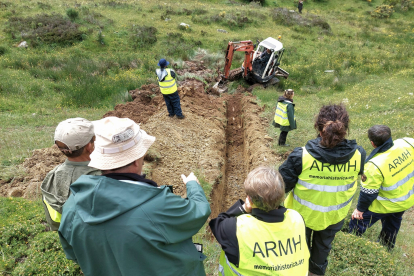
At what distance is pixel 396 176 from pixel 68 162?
13.1ft

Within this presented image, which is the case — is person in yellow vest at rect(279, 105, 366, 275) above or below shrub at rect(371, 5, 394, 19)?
above

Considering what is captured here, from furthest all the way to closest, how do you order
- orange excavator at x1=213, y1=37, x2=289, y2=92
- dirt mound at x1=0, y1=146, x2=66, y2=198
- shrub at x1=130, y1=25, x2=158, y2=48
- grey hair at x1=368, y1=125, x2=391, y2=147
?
shrub at x1=130, y1=25, x2=158, y2=48 < orange excavator at x1=213, y1=37, x2=289, y2=92 < dirt mound at x1=0, y1=146, x2=66, y2=198 < grey hair at x1=368, y1=125, x2=391, y2=147

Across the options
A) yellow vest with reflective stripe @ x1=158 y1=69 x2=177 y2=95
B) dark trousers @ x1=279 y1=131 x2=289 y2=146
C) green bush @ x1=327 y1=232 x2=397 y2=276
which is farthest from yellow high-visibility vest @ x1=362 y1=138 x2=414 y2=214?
yellow vest with reflective stripe @ x1=158 y1=69 x2=177 y2=95

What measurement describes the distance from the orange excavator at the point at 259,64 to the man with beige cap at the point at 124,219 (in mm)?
11024

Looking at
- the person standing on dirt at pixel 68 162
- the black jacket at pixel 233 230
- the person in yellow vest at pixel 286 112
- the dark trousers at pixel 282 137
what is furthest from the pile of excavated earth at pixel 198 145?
the black jacket at pixel 233 230

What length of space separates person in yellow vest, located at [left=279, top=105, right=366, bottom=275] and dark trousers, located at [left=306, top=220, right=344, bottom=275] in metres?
0.01

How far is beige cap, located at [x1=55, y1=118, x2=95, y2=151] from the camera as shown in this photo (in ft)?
8.34

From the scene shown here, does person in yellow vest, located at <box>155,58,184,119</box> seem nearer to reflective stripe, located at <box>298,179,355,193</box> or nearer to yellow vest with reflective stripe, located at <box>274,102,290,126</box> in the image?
yellow vest with reflective stripe, located at <box>274,102,290,126</box>

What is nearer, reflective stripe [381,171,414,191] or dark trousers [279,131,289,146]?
reflective stripe [381,171,414,191]

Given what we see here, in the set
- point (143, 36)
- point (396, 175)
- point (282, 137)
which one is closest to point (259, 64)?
point (282, 137)

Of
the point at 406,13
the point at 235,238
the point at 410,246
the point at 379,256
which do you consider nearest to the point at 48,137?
the point at 235,238

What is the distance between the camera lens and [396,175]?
3504 millimetres

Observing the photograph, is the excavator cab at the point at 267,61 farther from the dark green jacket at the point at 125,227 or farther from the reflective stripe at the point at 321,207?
the dark green jacket at the point at 125,227

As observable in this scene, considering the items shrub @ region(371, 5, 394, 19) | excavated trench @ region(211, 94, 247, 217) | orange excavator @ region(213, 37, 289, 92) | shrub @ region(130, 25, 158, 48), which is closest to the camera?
excavated trench @ region(211, 94, 247, 217)
